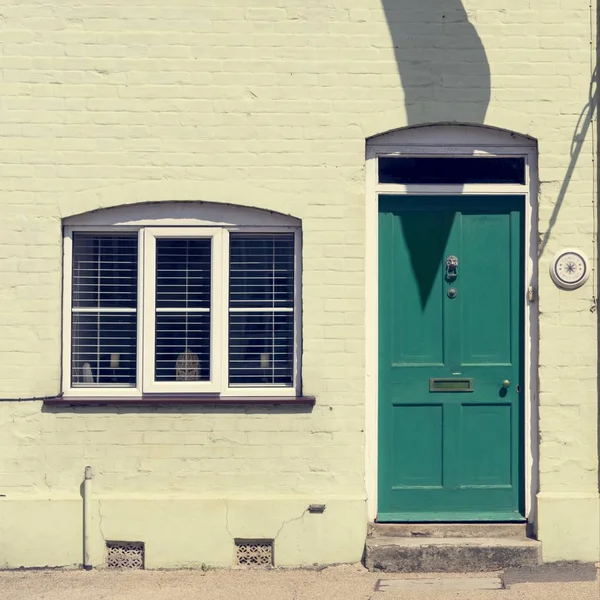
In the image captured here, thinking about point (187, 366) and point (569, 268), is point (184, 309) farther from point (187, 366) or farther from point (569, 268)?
point (569, 268)

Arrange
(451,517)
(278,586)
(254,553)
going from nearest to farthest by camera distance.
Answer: (278,586), (254,553), (451,517)

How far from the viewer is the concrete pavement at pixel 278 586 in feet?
21.9

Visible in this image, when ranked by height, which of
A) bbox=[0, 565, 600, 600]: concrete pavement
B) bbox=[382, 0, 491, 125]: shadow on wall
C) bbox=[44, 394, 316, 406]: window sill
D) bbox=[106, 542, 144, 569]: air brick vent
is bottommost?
bbox=[0, 565, 600, 600]: concrete pavement

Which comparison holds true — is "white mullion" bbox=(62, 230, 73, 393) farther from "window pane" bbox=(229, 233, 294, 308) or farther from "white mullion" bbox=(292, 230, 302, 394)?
"white mullion" bbox=(292, 230, 302, 394)

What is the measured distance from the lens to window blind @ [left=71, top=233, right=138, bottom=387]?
7434mm

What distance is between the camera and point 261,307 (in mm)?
7441

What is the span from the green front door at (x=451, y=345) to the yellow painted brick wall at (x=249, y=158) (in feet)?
0.87

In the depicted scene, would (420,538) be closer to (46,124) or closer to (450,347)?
(450,347)

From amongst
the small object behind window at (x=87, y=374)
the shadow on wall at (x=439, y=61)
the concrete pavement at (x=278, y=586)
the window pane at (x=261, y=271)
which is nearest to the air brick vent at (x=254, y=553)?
the concrete pavement at (x=278, y=586)

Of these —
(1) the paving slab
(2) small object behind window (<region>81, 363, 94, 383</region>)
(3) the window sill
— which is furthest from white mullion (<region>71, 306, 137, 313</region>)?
(1) the paving slab

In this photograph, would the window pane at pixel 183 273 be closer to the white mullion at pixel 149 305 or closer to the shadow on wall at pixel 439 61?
the white mullion at pixel 149 305

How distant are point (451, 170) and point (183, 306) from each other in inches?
90.5

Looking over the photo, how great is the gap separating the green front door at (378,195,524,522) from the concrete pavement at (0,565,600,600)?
632 mm

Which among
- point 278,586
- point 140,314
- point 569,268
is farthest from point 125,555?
point 569,268
